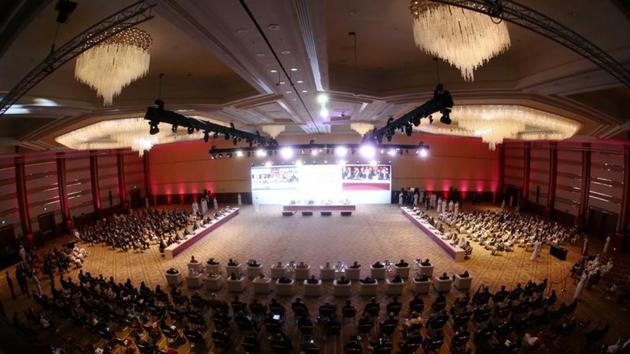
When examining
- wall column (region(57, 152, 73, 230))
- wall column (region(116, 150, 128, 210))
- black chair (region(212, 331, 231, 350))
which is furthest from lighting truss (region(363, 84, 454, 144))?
wall column (region(116, 150, 128, 210))

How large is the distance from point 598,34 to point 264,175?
21.8 metres

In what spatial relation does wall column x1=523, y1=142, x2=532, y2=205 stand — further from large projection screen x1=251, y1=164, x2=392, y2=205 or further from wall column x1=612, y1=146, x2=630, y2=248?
large projection screen x1=251, y1=164, x2=392, y2=205

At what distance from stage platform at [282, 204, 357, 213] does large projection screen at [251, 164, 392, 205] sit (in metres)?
1.10

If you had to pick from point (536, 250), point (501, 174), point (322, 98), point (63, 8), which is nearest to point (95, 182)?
point (322, 98)

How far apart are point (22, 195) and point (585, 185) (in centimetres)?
2791

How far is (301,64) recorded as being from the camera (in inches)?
241

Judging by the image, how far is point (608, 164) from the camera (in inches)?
635

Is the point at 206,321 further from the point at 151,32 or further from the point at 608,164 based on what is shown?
the point at 608,164

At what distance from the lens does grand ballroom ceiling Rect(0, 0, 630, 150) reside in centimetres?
420

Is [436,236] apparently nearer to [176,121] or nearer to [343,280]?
[343,280]

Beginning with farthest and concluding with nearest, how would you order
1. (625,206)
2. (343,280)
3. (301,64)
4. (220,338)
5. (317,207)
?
(317,207) < (625,206) < (343,280) < (220,338) < (301,64)

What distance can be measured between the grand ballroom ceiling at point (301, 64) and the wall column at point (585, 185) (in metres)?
6.07

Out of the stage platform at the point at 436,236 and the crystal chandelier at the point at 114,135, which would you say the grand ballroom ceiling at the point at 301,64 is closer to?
the crystal chandelier at the point at 114,135

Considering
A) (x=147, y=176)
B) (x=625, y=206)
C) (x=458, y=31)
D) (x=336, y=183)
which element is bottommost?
(x=625, y=206)
